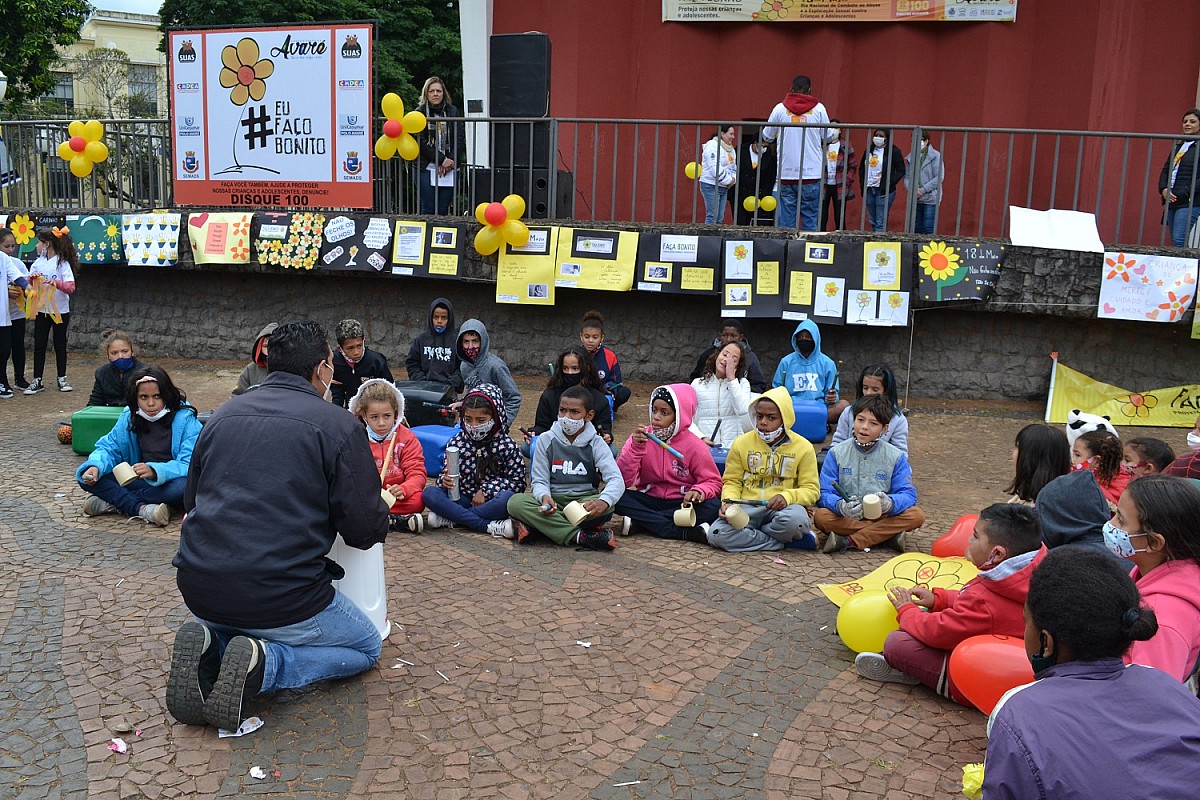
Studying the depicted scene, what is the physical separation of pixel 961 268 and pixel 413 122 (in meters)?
6.04

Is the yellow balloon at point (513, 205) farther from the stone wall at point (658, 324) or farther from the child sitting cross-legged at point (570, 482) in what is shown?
the child sitting cross-legged at point (570, 482)

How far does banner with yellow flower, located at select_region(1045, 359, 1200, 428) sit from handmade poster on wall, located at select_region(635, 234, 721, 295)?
3.68 metres

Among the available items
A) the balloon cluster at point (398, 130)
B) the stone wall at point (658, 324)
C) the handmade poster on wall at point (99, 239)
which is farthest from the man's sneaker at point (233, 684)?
the handmade poster on wall at point (99, 239)

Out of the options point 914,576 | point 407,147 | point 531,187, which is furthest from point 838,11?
point 914,576

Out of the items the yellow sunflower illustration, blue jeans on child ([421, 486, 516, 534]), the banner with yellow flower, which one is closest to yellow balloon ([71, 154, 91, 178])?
the yellow sunflower illustration

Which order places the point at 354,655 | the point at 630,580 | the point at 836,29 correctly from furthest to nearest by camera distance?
the point at 836,29, the point at 630,580, the point at 354,655

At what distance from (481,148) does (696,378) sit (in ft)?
20.7

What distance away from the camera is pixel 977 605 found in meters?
4.40

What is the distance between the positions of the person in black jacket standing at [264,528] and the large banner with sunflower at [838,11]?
11.1 metres

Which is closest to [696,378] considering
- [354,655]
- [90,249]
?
[354,655]

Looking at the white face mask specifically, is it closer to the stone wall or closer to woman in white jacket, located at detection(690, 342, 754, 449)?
woman in white jacket, located at detection(690, 342, 754, 449)

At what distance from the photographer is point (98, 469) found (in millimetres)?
6852

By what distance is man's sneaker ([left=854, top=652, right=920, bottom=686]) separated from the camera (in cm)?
479

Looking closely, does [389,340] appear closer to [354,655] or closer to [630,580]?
[630,580]
